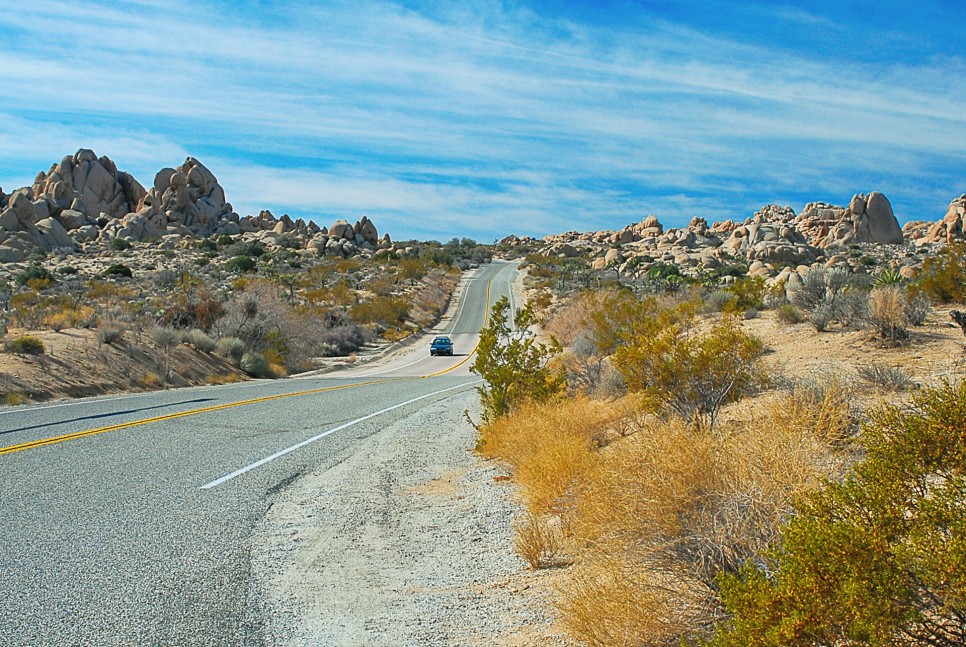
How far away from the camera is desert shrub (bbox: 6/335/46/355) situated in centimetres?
2038

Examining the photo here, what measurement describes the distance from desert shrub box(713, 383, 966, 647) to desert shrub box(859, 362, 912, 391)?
6262mm

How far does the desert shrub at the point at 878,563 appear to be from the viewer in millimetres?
2910

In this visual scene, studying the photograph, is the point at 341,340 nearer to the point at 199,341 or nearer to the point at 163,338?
the point at 199,341

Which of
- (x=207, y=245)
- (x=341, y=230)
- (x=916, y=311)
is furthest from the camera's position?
(x=341, y=230)

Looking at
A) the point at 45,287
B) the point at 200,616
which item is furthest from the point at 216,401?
the point at 45,287

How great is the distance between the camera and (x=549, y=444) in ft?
27.7

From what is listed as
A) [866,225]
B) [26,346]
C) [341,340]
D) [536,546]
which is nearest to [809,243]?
[866,225]

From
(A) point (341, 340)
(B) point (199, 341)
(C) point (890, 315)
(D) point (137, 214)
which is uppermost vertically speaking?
(D) point (137, 214)

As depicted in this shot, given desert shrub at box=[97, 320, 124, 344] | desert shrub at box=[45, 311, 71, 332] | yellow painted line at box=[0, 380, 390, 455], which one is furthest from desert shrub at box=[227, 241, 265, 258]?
yellow painted line at box=[0, 380, 390, 455]

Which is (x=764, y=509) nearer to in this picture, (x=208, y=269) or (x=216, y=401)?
(x=216, y=401)

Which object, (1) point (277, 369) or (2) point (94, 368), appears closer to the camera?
(2) point (94, 368)

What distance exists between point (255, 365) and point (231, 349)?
1110 millimetres


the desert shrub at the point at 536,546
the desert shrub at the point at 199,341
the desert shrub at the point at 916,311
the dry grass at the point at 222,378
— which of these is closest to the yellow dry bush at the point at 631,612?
the desert shrub at the point at 536,546

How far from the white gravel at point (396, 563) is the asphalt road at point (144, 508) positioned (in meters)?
0.31
